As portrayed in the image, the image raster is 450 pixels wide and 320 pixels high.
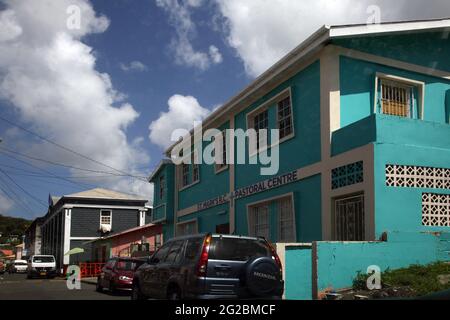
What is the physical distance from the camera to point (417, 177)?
1302 cm

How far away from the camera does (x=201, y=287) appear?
9188 mm

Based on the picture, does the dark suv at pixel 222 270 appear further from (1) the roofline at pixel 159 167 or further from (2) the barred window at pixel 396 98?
(1) the roofline at pixel 159 167

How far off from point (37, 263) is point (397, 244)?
31.1 metres

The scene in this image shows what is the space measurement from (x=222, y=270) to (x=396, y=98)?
8983mm

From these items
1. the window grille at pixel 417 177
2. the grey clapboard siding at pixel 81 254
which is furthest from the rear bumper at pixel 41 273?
the window grille at pixel 417 177

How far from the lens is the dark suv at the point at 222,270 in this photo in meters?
9.21

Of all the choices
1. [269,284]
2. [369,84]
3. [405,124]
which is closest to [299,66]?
[369,84]

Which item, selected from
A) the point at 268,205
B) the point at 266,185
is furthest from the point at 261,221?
the point at 266,185

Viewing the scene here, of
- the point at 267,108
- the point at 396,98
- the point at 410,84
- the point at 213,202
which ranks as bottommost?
the point at 213,202

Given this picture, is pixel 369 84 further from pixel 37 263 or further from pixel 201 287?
pixel 37 263

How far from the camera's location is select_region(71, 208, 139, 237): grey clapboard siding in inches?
1913

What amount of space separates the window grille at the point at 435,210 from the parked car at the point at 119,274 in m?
10.5

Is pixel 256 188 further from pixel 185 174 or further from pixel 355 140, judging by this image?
pixel 185 174

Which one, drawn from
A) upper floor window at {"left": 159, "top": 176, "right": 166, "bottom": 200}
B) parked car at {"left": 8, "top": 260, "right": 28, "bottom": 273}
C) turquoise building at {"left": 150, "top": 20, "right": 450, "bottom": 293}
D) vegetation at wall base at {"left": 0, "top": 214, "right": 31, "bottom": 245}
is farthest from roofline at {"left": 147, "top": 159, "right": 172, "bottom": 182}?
vegetation at wall base at {"left": 0, "top": 214, "right": 31, "bottom": 245}
